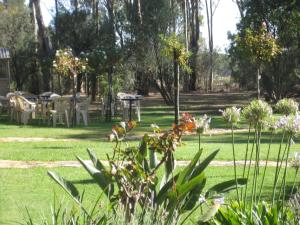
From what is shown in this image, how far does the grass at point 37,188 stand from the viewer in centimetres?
666

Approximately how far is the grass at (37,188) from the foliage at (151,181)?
6.81 feet

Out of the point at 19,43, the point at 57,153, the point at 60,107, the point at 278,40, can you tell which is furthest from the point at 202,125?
the point at 19,43

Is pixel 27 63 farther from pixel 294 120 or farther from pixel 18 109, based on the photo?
pixel 294 120

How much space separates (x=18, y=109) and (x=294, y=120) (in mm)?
18323

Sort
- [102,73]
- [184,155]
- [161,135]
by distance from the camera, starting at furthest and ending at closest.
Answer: [102,73] < [184,155] < [161,135]

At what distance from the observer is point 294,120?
366 centimetres

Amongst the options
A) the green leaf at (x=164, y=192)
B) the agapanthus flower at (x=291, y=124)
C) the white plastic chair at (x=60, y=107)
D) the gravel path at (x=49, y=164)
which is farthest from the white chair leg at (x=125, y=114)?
the agapanthus flower at (x=291, y=124)

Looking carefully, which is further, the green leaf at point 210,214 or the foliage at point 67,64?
the foliage at point 67,64

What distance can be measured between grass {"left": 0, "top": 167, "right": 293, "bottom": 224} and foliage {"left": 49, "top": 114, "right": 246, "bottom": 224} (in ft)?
6.81

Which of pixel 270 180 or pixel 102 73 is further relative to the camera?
pixel 102 73

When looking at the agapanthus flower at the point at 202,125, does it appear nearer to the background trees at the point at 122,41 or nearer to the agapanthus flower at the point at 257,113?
the agapanthus flower at the point at 257,113

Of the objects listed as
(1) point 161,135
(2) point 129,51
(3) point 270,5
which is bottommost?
(1) point 161,135

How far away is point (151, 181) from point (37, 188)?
4.60 meters

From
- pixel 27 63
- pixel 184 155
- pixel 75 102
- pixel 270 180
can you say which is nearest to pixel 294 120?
pixel 270 180
